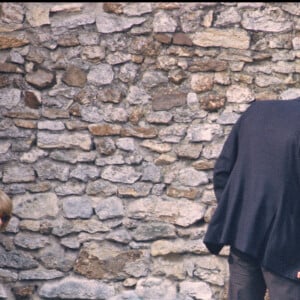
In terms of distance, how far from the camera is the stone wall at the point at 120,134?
4332 mm

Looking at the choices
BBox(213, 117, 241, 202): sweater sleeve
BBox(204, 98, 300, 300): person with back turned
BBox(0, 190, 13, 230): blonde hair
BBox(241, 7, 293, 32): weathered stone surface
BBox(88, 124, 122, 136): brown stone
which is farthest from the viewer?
BBox(88, 124, 122, 136): brown stone

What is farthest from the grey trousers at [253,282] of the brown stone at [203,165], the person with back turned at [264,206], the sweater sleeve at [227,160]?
the brown stone at [203,165]

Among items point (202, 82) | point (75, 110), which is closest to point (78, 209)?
point (75, 110)

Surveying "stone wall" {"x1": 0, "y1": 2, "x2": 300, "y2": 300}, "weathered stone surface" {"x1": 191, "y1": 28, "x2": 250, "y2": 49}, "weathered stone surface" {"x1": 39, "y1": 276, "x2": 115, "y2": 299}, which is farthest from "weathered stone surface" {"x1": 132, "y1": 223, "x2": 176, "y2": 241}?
"weathered stone surface" {"x1": 191, "y1": 28, "x2": 250, "y2": 49}

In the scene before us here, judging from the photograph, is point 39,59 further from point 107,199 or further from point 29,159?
point 107,199

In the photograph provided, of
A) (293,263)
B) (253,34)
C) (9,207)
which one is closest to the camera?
(9,207)

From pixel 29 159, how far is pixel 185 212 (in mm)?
956

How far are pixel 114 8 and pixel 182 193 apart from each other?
113 cm

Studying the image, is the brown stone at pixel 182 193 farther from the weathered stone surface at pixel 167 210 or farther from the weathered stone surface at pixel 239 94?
the weathered stone surface at pixel 239 94

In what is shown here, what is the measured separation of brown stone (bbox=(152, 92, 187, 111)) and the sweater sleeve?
0.96 metres

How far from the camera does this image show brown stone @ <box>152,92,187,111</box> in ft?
14.3

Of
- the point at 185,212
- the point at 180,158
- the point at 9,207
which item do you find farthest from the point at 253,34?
the point at 9,207

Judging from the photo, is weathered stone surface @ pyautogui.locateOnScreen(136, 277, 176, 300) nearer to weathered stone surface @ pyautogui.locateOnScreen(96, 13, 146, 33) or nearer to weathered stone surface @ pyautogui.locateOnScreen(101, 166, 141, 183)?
weathered stone surface @ pyautogui.locateOnScreen(101, 166, 141, 183)

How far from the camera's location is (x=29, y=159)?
174 inches
